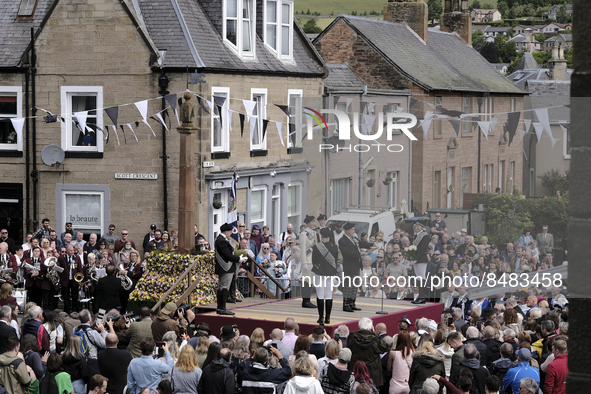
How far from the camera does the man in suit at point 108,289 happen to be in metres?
17.2

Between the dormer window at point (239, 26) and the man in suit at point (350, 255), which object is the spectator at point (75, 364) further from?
the dormer window at point (239, 26)

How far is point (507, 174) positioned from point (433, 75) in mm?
21771

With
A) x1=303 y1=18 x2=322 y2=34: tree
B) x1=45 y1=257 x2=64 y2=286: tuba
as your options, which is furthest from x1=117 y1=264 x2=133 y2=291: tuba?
x1=303 y1=18 x2=322 y2=34: tree

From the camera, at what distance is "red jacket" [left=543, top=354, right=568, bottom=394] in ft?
33.9

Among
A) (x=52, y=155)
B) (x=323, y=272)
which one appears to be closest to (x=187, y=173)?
(x=323, y=272)

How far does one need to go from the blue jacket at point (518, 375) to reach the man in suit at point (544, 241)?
22.2 feet


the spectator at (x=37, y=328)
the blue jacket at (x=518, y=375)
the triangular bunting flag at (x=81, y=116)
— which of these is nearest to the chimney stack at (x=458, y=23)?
the triangular bunting flag at (x=81, y=116)

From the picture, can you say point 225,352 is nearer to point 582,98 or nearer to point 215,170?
point 582,98

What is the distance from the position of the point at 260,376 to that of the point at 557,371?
3.26m

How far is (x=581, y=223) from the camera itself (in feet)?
12.2

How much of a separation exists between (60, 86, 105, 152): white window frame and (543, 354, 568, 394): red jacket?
17986mm

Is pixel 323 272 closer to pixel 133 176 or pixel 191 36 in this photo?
pixel 133 176

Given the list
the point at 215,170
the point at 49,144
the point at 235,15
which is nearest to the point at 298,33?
the point at 235,15

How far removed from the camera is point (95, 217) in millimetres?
26156
